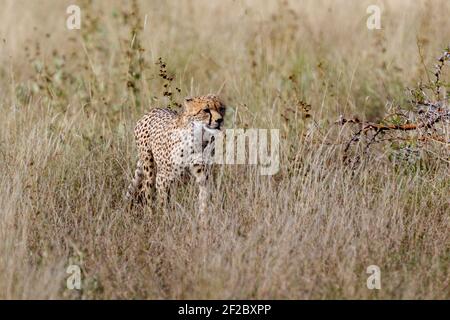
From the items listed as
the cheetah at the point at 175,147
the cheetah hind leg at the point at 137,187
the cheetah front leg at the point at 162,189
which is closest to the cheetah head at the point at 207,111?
the cheetah at the point at 175,147

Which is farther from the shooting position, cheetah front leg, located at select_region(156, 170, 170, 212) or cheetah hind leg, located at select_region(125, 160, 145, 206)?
cheetah hind leg, located at select_region(125, 160, 145, 206)

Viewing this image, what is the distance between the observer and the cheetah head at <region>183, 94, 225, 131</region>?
4805 millimetres

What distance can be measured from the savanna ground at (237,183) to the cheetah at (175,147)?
106 millimetres

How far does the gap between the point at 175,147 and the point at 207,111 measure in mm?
306

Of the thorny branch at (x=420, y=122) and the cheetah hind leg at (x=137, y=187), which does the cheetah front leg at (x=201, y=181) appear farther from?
the thorny branch at (x=420, y=122)

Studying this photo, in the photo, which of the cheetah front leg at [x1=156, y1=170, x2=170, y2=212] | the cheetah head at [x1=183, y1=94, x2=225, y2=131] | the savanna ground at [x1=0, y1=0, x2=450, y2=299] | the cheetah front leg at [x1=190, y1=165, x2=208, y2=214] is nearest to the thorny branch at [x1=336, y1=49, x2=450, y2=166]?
the savanna ground at [x1=0, y1=0, x2=450, y2=299]

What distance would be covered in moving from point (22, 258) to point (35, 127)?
1446 mm

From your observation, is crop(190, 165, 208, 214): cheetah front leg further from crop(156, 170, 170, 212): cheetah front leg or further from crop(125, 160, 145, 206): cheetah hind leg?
crop(125, 160, 145, 206): cheetah hind leg

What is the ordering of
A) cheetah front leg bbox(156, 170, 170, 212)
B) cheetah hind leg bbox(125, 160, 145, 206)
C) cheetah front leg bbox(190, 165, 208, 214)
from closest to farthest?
cheetah front leg bbox(190, 165, 208, 214) → cheetah front leg bbox(156, 170, 170, 212) → cheetah hind leg bbox(125, 160, 145, 206)

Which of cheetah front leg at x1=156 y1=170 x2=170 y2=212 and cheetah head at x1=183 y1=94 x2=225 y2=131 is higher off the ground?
cheetah head at x1=183 y1=94 x2=225 y2=131

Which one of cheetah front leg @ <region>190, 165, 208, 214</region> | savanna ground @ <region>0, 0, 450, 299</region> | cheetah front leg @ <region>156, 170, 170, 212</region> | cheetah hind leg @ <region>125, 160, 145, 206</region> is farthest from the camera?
cheetah hind leg @ <region>125, 160, 145, 206</region>

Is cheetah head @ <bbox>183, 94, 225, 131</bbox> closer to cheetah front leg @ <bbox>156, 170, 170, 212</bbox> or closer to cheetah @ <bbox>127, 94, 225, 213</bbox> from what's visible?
cheetah @ <bbox>127, 94, 225, 213</bbox>
